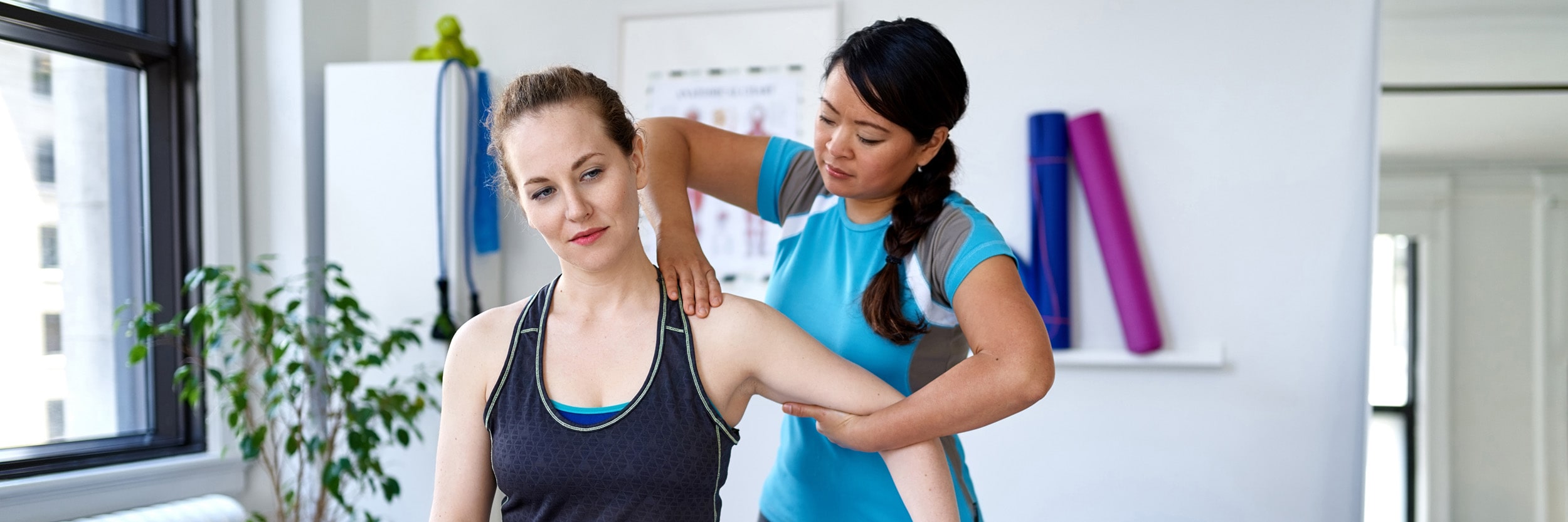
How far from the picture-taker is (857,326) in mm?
1283

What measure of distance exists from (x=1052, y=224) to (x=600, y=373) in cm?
180

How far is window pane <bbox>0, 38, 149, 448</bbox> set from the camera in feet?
8.59

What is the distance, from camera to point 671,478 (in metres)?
1.09

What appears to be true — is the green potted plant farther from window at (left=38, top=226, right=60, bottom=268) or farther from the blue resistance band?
window at (left=38, top=226, right=60, bottom=268)

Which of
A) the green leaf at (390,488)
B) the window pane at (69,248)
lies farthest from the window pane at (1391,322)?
the window pane at (69,248)

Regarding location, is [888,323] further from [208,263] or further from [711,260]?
[208,263]

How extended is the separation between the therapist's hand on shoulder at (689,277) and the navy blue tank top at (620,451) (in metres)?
0.05

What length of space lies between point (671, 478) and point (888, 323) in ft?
1.07

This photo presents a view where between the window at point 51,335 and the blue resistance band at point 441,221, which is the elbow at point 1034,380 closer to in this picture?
the blue resistance band at point 441,221

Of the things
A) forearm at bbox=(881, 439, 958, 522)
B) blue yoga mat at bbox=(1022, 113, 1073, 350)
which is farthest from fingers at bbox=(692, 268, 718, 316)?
blue yoga mat at bbox=(1022, 113, 1073, 350)

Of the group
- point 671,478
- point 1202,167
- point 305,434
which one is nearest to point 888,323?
point 671,478

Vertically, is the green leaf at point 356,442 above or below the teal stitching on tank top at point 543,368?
below

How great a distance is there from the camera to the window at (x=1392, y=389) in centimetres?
253

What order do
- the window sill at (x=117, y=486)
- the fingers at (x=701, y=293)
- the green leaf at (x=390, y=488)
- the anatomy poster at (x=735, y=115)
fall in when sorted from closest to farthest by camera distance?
the fingers at (x=701, y=293)
the window sill at (x=117, y=486)
the green leaf at (x=390, y=488)
the anatomy poster at (x=735, y=115)
